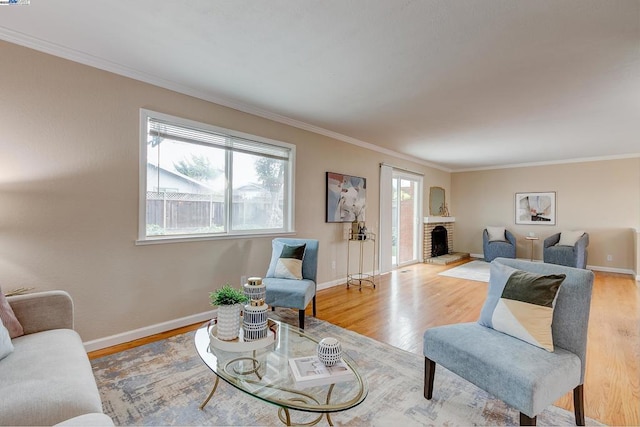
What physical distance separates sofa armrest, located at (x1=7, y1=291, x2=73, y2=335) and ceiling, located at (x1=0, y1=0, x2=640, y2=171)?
1820 mm

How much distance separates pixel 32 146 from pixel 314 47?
7.45 ft

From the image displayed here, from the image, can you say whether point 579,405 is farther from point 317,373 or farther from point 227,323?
point 227,323

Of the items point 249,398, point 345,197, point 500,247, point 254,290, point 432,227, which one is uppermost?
point 345,197

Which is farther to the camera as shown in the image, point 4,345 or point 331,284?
point 331,284

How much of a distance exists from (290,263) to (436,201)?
559cm

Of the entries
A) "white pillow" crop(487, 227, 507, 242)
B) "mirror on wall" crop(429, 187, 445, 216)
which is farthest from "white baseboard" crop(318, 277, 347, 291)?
"white pillow" crop(487, 227, 507, 242)

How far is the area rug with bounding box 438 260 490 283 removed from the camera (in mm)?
5391

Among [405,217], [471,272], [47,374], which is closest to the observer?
[47,374]

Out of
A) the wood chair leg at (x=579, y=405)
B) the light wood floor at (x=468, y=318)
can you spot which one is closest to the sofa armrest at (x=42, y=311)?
the light wood floor at (x=468, y=318)

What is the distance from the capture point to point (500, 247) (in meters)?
6.75

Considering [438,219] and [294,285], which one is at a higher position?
[438,219]

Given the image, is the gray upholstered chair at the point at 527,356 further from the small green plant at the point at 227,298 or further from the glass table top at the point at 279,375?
the small green plant at the point at 227,298

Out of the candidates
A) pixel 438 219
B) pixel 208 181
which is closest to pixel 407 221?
pixel 438 219

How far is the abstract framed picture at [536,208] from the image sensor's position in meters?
6.77
